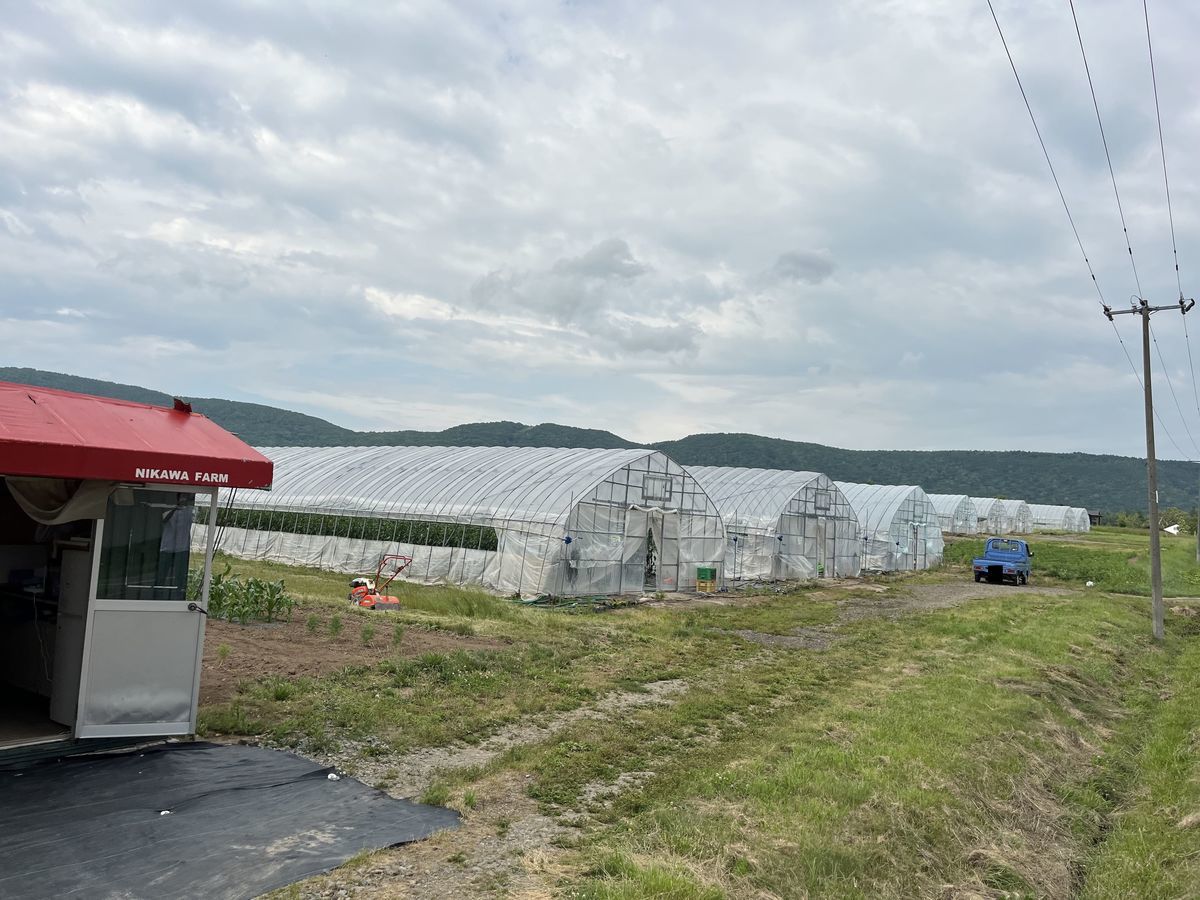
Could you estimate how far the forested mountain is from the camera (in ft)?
327

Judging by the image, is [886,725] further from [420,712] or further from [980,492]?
[980,492]

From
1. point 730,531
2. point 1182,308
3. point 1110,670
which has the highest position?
point 1182,308

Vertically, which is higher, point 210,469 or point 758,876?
point 210,469

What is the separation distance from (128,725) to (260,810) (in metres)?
2.45

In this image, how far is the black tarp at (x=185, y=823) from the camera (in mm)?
5270

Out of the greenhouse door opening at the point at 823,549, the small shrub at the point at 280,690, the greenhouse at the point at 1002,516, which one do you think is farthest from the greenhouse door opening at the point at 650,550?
the greenhouse at the point at 1002,516

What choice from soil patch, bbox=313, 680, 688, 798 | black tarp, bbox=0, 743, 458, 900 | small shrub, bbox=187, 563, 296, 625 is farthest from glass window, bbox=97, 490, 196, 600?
small shrub, bbox=187, 563, 296, 625

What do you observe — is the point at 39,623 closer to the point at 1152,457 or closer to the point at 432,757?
the point at 432,757

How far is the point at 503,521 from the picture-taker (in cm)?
2388

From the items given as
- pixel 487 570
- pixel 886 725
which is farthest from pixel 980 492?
A: pixel 886 725

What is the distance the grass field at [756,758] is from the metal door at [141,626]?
686 millimetres

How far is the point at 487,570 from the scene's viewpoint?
23828mm

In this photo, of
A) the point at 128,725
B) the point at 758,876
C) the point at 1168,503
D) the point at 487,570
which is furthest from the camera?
the point at 1168,503

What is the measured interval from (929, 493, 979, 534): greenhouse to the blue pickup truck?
3143 centimetres
